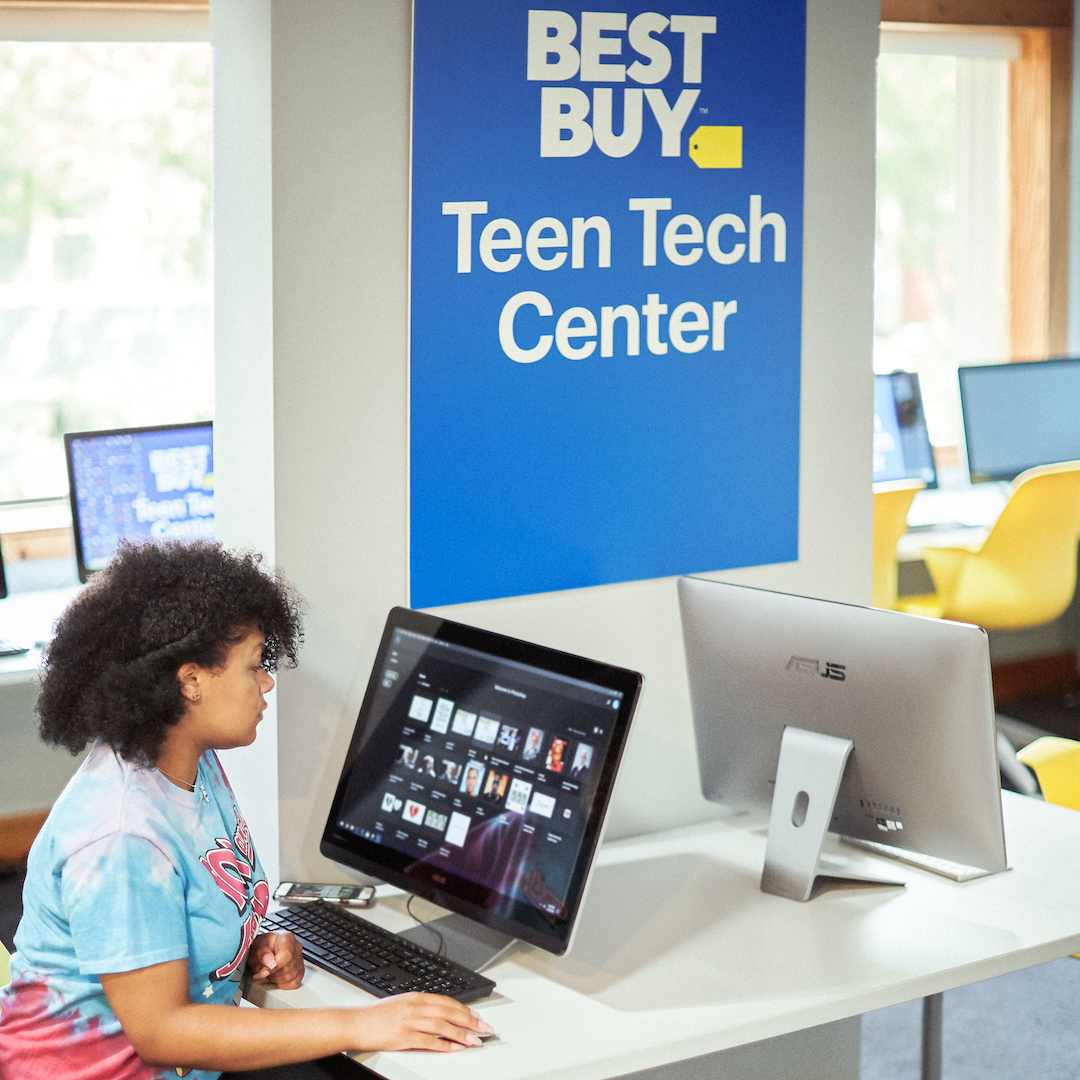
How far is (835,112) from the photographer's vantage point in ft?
7.71

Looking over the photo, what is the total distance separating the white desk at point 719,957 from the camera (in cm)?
159

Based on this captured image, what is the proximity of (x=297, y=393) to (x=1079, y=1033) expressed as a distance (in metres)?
2.34

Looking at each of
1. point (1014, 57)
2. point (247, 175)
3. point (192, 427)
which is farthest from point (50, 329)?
point (1014, 57)

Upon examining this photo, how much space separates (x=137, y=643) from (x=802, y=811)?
0.97 m

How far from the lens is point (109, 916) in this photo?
150cm

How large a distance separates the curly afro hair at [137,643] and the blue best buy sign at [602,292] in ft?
1.40

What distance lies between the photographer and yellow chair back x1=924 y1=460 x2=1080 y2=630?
14.8 ft

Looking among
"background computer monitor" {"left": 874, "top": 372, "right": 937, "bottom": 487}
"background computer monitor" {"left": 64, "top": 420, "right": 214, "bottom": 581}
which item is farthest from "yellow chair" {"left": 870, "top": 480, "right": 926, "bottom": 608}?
"background computer monitor" {"left": 64, "top": 420, "right": 214, "bottom": 581}

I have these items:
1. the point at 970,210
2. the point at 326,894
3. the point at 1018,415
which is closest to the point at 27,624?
the point at 326,894

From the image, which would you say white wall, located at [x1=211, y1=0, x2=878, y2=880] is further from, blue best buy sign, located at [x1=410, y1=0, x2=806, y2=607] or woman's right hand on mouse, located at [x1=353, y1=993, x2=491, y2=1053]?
woman's right hand on mouse, located at [x1=353, y1=993, x2=491, y2=1053]

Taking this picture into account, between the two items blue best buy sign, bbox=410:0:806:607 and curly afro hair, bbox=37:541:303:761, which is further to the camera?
blue best buy sign, bbox=410:0:806:607

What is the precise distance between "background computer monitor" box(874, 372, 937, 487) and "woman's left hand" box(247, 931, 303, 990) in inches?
143

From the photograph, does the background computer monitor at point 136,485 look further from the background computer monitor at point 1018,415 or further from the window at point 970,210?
the window at point 970,210

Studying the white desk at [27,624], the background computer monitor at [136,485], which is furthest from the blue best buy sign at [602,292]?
the background computer monitor at [136,485]
